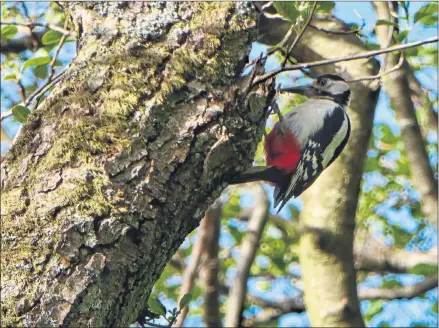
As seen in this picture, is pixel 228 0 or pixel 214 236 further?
pixel 214 236

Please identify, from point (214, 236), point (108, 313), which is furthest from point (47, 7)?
point (108, 313)

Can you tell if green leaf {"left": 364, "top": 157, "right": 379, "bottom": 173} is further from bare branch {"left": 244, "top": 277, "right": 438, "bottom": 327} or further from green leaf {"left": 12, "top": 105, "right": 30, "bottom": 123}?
green leaf {"left": 12, "top": 105, "right": 30, "bottom": 123}

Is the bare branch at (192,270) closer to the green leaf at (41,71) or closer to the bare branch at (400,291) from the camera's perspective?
the green leaf at (41,71)

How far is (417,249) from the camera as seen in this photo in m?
4.93

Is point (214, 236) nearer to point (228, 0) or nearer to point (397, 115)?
point (397, 115)

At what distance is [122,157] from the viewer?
5.99ft

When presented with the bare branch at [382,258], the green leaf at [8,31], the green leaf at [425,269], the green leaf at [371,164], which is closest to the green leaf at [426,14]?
the green leaf at [425,269]

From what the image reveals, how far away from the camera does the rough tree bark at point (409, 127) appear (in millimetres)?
3293

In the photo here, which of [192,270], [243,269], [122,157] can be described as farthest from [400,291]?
[122,157]

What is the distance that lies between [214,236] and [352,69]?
1.15 m

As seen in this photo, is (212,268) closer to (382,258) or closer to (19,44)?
(382,258)

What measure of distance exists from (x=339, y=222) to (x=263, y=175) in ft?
2.99

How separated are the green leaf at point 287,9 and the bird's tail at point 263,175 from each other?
0.58 meters

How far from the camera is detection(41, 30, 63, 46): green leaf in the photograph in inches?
110
